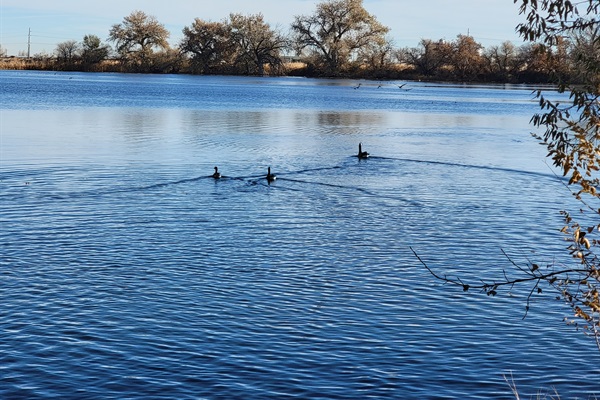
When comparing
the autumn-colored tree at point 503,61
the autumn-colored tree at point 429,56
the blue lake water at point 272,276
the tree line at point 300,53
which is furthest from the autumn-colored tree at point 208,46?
the blue lake water at point 272,276

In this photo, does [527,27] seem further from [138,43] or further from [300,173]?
[138,43]

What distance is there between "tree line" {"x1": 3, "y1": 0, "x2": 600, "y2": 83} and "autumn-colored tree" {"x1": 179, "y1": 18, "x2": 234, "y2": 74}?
0.20 metres

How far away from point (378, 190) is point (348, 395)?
17.8 meters

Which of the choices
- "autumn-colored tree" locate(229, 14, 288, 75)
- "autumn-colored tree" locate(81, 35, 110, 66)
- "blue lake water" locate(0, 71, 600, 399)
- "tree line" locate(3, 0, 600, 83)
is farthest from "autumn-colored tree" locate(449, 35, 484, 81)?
"blue lake water" locate(0, 71, 600, 399)

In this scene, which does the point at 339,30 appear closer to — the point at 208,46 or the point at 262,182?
the point at 208,46

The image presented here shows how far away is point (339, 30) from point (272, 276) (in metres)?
146

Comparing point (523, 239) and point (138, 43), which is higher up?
point (138, 43)

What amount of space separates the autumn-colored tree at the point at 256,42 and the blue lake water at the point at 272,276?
128 m

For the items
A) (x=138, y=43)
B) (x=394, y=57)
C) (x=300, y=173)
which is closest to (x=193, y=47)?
(x=138, y=43)

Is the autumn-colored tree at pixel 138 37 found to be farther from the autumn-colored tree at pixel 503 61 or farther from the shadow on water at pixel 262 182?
the shadow on water at pixel 262 182

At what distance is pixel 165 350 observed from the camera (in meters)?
12.0

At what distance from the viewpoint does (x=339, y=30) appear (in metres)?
158

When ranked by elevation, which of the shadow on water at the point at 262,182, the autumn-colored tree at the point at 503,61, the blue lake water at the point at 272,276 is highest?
the autumn-colored tree at the point at 503,61

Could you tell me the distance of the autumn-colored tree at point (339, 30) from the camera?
157 m
